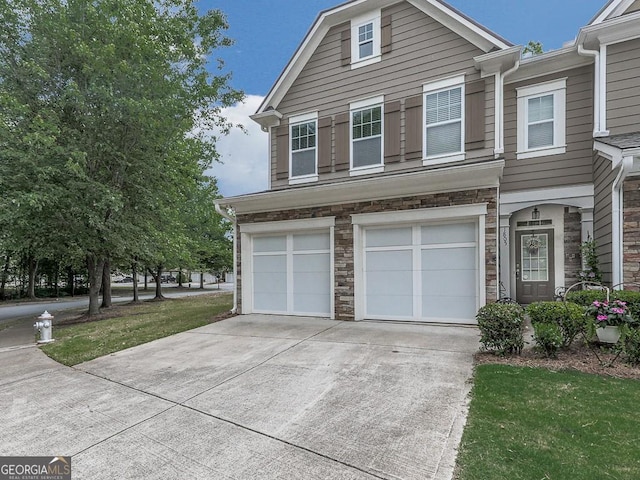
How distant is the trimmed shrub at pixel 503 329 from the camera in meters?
5.25

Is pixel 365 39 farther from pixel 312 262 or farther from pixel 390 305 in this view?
pixel 390 305

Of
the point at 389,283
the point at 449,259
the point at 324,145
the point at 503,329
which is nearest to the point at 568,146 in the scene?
the point at 449,259

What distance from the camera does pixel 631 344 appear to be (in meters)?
4.77

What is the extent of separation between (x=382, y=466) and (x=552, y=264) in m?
7.67

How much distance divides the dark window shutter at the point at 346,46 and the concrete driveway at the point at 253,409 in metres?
7.57

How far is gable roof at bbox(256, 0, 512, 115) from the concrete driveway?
676cm

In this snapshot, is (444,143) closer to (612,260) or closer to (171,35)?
(612,260)

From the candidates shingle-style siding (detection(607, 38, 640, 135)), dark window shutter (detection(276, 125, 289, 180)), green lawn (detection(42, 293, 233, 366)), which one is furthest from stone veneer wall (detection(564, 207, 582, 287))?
green lawn (detection(42, 293, 233, 366))

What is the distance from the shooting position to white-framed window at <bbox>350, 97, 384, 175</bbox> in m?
9.56

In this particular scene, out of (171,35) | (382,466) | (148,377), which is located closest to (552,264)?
(382,466)

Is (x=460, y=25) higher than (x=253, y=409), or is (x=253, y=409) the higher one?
(x=460, y=25)

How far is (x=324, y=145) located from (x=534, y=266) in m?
6.22

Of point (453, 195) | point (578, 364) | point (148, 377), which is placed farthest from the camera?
point (453, 195)

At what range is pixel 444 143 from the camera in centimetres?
878
